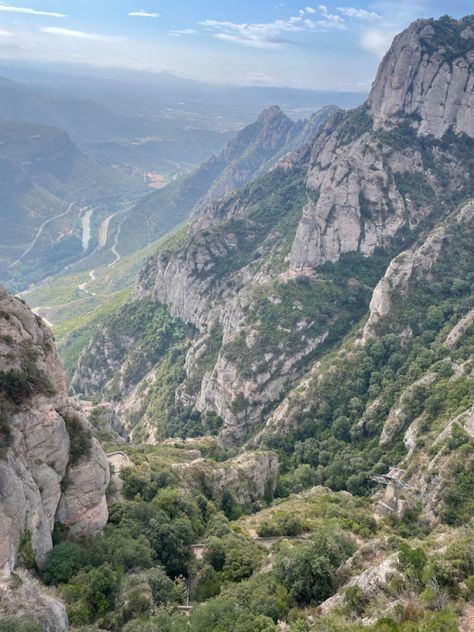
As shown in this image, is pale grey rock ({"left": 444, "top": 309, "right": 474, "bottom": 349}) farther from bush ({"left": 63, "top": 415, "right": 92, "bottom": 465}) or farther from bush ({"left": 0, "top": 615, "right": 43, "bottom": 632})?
bush ({"left": 0, "top": 615, "right": 43, "bottom": 632})

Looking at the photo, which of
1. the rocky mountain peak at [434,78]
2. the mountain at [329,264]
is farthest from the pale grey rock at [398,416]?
the rocky mountain peak at [434,78]

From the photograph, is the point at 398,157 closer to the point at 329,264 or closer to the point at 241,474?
the point at 329,264

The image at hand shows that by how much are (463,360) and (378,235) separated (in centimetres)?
6782

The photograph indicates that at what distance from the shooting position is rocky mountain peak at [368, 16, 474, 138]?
17912 cm

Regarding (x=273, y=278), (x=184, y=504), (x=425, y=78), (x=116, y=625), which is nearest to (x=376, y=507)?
(x=184, y=504)

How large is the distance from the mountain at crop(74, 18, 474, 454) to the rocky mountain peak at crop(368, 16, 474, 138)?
1.30ft

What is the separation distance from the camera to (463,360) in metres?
105

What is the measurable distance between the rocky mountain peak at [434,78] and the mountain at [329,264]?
39 cm

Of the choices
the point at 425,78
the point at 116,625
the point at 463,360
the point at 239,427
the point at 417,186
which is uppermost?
the point at 425,78

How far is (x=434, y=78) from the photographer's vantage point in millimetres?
184500

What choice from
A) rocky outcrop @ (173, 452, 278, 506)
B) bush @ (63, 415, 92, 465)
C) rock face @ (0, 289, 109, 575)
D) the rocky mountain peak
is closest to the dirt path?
rock face @ (0, 289, 109, 575)

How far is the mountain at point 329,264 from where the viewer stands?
470 feet

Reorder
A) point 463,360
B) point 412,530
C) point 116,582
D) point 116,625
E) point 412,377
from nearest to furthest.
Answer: point 116,625
point 116,582
point 412,530
point 463,360
point 412,377

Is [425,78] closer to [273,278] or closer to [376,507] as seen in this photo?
[273,278]
